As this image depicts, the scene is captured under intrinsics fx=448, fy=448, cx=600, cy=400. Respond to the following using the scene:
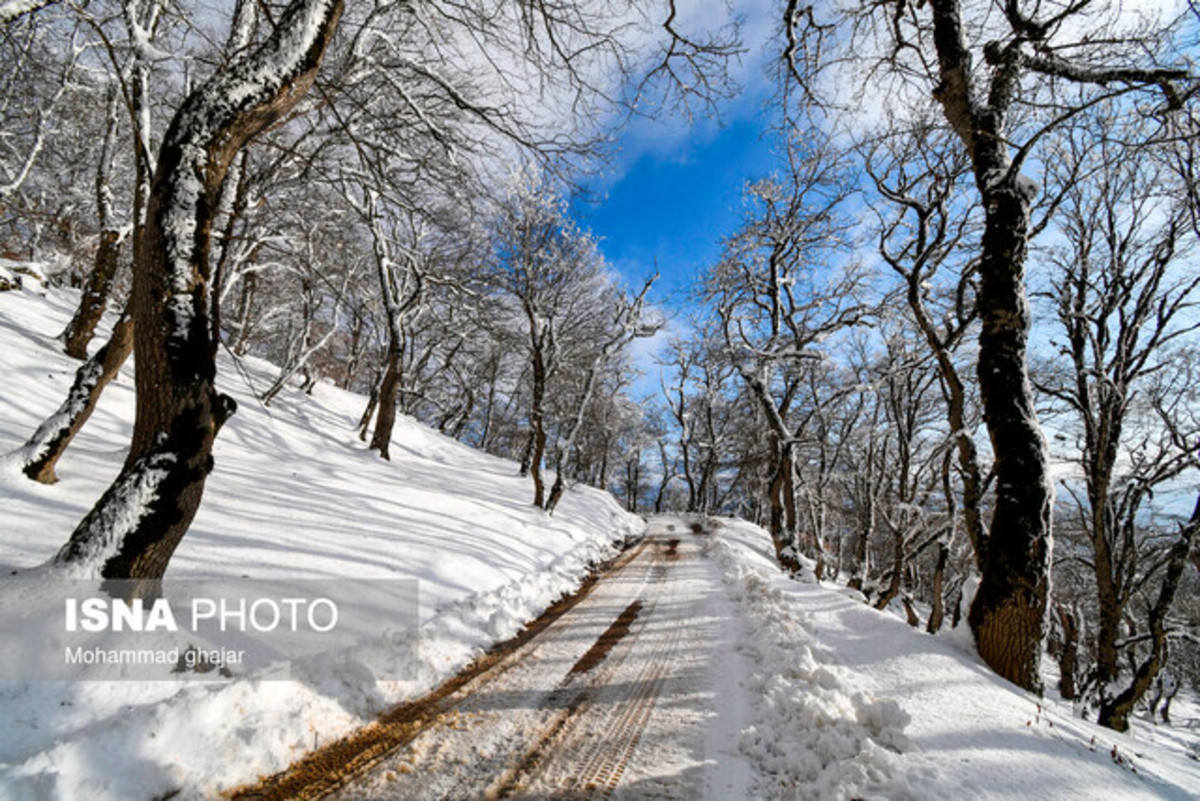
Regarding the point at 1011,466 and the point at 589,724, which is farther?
the point at 1011,466

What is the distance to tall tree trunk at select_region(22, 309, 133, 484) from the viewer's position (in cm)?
458

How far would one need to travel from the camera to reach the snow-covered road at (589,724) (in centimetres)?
278

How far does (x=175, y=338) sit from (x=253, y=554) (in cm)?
272

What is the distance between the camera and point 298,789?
8.45ft

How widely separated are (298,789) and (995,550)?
5764 millimetres

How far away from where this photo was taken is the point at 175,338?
3021 millimetres

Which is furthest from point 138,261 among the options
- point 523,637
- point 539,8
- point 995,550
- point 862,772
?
point 995,550

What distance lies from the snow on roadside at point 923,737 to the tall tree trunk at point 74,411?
7.13m

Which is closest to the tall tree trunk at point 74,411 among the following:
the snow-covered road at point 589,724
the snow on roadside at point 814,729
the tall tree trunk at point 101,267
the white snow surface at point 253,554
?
the white snow surface at point 253,554

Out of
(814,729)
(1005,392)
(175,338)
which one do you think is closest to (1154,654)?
(1005,392)

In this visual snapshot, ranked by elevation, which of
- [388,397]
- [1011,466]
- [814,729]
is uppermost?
[1011,466]

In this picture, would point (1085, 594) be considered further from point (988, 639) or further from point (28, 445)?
point (28, 445)

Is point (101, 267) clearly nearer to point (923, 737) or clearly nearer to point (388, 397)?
point (388, 397)

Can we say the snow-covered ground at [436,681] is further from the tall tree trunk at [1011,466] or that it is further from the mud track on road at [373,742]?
the tall tree trunk at [1011,466]
